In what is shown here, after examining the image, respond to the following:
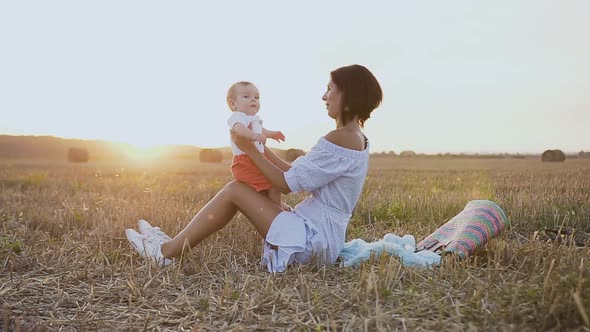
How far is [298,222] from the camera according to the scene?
13.8 ft

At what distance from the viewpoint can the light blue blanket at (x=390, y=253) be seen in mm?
4098

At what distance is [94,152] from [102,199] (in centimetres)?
2741

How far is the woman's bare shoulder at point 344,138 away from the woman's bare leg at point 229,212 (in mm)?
635

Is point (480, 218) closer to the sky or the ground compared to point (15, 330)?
closer to the sky

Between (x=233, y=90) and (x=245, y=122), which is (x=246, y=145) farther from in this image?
(x=233, y=90)

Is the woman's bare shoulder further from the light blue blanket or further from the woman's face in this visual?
the light blue blanket

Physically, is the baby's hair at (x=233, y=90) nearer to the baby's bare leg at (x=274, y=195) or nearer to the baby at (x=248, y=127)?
the baby at (x=248, y=127)

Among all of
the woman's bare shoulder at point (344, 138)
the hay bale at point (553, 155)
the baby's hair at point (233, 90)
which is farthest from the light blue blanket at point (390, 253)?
the hay bale at point (553, 155)

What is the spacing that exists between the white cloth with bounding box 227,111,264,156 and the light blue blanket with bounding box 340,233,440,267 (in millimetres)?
1021

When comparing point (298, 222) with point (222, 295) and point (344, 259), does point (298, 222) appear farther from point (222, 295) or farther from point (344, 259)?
point (222, 295)

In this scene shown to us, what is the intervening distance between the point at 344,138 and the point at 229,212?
3.33 ft

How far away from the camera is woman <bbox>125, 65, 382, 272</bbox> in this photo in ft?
13.3

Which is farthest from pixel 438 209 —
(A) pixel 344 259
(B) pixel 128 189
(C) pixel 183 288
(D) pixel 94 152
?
(D) pixel 94 152

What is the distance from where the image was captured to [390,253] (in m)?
4.18
